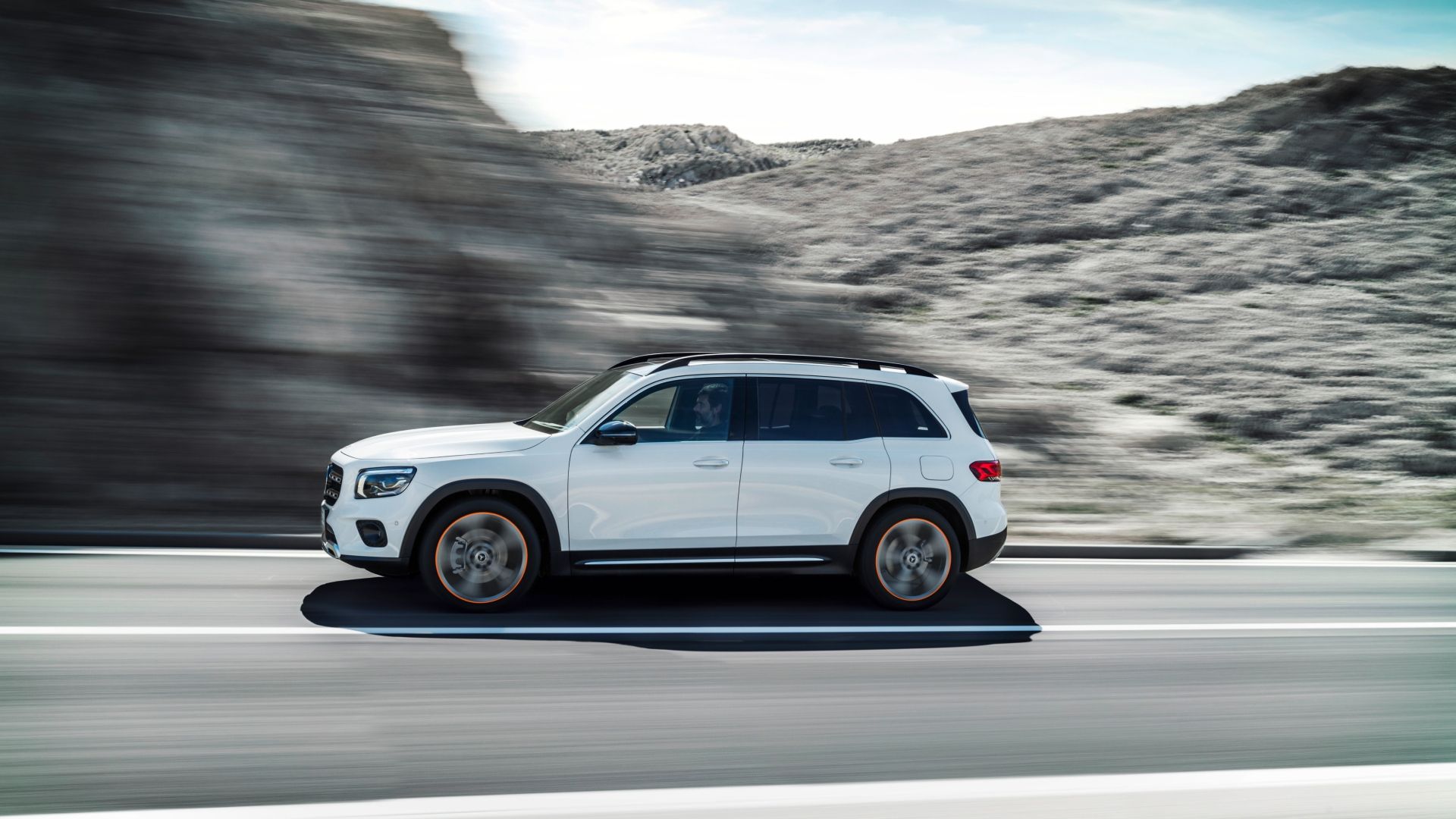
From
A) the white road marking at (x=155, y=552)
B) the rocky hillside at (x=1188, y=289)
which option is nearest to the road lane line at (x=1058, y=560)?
the white road marking at (x=155, y=552)

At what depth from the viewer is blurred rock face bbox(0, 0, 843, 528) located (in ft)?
36.3

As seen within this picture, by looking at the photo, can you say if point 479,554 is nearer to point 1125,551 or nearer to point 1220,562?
point 1125,551

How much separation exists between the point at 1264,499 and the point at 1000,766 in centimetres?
1023

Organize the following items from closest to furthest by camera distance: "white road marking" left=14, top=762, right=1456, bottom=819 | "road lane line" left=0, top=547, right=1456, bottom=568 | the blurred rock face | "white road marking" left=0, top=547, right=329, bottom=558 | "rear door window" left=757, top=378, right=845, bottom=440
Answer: "white road marking" left=14, top=762, right=1456, bottom=819, "rear door window" left=757, top=378, right=845, bottom=440, "white road marking" left=0, top=547, right=329, bottom=558, "road lane line" left=0, top=547, right=1456, bottom=568, the blurred rock face

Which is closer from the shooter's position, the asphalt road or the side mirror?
the asphalt road

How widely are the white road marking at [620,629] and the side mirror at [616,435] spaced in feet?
3.71

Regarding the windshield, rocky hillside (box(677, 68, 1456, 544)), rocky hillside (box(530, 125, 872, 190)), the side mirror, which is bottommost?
the side mirror

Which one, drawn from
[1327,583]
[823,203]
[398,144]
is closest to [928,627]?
[1327,583]

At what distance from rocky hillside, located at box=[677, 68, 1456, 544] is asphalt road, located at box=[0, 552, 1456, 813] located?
4.03 meters

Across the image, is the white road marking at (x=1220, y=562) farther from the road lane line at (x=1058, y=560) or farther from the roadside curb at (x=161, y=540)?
the roadside curb at (x=161, y=540)

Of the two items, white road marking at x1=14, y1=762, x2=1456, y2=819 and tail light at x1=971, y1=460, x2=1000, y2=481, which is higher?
tail light at x1=971, y1=460, x2=1000, y2=481

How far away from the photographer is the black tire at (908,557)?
313 inches

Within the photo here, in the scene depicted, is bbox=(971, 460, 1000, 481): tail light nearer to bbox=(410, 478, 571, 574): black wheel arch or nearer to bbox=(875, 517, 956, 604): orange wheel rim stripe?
bbox=(875, 517, 956, 604): orange wheel rim stripe

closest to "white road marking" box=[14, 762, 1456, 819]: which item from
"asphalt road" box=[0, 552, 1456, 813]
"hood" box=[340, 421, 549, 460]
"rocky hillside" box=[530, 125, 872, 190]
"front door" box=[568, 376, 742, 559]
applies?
"asphalt road" box=[0, 552, 1456, 813]
